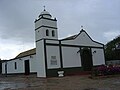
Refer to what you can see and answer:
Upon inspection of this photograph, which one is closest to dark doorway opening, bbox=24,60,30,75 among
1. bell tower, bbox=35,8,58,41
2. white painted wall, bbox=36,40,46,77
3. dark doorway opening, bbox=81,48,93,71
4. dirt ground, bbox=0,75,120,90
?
bell tower, bbox=35,8,58,41

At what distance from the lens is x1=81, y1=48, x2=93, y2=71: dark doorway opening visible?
2801cm

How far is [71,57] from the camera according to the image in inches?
1041

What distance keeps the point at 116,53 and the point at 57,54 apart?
17.8 m

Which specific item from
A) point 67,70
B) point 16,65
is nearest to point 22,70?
point 16,65

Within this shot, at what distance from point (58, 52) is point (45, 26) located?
3612 mm

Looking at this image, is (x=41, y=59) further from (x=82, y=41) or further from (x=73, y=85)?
(x=73, y=85)

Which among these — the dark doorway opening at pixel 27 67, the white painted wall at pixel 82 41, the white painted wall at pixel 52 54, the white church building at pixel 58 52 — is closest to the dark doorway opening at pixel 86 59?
the white church building at pixel 58 52

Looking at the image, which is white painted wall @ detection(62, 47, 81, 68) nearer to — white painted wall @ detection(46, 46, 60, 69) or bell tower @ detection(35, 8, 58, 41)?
white painted wall @ detection(46, 46, 60, 69)

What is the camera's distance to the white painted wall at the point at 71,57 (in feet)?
84.2

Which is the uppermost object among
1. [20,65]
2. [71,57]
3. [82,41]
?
[82,41]

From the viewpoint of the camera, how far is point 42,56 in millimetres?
23953

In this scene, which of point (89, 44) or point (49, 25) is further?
point (89, 44)

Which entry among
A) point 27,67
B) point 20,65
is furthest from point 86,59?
point 20,65

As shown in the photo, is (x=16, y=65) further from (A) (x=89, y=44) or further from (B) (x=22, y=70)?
(A) (x=89, y=44)
